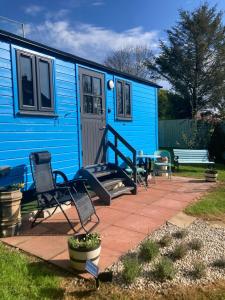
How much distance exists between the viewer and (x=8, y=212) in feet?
13.5

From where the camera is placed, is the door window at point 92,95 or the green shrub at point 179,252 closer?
the green shrub at point 179,252

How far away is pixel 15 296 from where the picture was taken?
2770mm

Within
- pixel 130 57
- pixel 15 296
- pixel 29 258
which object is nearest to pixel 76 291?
pixel 15 296

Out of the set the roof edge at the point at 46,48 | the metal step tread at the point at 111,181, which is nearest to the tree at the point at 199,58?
the roof edge at the point at 46,48

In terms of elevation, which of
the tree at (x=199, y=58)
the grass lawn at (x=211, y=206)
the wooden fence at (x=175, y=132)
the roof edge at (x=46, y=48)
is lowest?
the grass lawn at (x=211, y=206)

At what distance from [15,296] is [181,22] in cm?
2322

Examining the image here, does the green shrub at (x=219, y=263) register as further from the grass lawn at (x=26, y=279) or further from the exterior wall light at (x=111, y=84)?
the exterior wall light at (x=111, y=84)

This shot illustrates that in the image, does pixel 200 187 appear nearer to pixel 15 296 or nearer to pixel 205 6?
pixel 15 296

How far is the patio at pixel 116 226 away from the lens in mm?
3691

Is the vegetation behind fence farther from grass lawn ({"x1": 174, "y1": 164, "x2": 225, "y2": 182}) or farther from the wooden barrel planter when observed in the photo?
the wooden barrel planter

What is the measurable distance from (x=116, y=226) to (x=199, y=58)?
19.8 meters

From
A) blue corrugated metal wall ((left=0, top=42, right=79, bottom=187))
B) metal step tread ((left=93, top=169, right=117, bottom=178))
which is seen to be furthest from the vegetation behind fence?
blue corrugated metal wall ((left=0, top=42, right=79, bottom=187))

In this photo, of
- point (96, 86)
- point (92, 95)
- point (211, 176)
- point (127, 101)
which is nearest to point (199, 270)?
point (92, 95)

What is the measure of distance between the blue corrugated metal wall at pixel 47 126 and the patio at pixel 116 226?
3.36 feet
